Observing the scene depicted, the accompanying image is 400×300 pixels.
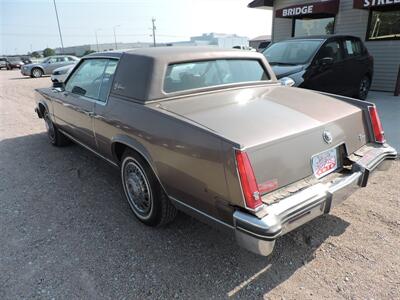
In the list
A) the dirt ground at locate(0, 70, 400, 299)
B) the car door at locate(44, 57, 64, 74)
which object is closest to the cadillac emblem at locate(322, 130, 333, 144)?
the dirt ground at locate(0, 70, 400, 299)

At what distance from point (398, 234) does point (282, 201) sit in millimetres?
1448

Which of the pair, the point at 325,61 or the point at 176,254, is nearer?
the point at 176,254

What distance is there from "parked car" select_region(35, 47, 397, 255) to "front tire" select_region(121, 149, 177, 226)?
0.01 meters

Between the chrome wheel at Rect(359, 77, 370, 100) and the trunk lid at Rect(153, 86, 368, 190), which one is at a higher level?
the trunk lid at Rect(153, 86, 368, 190)

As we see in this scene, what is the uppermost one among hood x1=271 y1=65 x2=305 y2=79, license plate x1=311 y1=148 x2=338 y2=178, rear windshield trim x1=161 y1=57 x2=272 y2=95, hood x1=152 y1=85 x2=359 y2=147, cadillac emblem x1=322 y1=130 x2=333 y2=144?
rear windshield trim x1=161 y1=57 x2=272 y2=95

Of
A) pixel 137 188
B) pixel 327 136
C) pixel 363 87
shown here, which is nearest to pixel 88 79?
pixel 137 188

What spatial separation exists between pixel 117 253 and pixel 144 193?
0.60 m

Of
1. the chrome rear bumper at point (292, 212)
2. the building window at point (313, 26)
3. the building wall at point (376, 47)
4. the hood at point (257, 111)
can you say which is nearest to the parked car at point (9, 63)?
the building window at point (313, 26)

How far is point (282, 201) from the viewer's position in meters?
2.14

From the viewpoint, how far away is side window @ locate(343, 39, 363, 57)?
23.8 ft

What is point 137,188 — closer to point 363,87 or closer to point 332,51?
point 332,51

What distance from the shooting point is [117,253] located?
2.69 m

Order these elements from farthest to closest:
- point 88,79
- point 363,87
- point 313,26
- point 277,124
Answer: point 313,26, point 363,87, point 88,79, point 277,124

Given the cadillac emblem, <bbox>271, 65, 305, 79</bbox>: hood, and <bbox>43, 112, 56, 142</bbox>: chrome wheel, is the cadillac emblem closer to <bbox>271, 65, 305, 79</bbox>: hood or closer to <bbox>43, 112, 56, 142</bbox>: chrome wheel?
<bbox>271, 65, 305, 79</bbox>: hood
